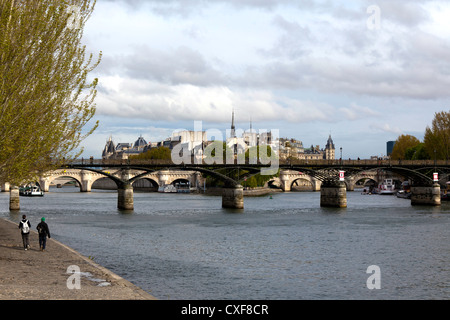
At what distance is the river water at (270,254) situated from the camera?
87.6 ft

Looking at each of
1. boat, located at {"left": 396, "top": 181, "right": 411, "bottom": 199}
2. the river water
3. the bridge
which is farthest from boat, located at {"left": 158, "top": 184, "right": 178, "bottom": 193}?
the river water

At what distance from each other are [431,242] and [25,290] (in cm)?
3398

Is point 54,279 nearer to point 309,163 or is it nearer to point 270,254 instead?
point 270,254

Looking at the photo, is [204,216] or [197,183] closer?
[204,216]

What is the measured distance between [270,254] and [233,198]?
47942 millimetres

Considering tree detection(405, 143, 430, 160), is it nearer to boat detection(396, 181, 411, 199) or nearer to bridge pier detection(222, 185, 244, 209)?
boat detection(396, 181, 411, 199)

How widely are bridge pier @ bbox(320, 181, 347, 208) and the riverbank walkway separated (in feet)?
213

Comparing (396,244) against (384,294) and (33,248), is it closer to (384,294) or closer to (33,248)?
(384,294)

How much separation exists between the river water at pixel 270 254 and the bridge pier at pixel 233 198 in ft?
60.9

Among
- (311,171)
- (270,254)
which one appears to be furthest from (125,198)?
(270,254)

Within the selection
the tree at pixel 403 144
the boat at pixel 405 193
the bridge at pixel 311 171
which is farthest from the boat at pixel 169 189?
the bridge at pixel 311 171

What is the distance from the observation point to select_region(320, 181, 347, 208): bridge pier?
8950 centimetres
